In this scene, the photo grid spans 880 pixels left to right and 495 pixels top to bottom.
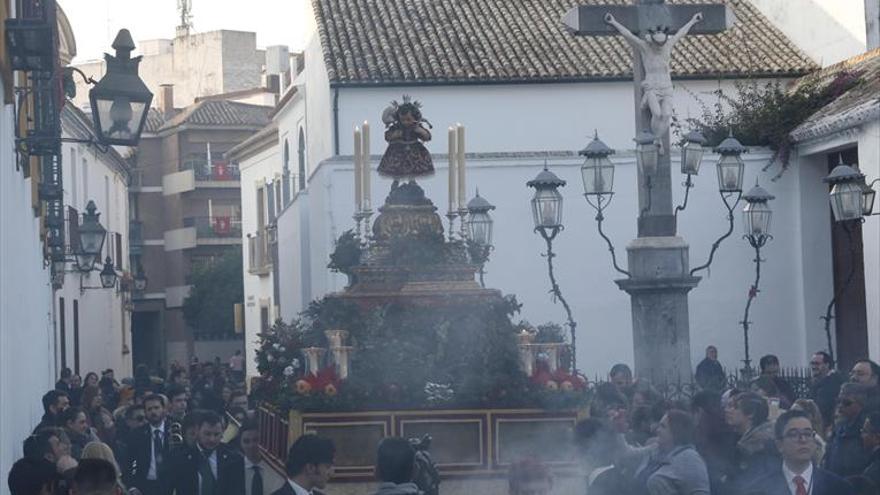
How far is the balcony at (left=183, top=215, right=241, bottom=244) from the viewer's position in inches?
2226

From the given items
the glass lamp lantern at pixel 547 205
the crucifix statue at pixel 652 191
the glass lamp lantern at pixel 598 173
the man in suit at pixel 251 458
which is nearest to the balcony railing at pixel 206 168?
the glass lamp lantern at pixel 547 205

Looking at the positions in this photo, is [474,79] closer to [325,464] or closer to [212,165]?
[325,464]

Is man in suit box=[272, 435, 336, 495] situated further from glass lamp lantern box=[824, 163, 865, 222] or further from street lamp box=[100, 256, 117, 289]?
street lamp box=[100, 256, 117, 289]

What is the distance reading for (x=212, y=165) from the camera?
56.8 m

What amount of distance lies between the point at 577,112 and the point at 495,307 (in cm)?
1625

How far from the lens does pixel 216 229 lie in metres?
56.7

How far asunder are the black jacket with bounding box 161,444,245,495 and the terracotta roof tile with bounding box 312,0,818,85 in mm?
18702

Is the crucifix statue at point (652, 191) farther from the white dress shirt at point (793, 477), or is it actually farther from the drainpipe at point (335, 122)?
the drainpipe at point (335, 122)

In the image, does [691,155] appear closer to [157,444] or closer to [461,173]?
[461,173]

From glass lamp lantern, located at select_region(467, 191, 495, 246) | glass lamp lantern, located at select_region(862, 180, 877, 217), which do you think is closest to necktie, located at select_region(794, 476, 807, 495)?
glass lamp lantern, located at select_region(862, 180, 877, 217)

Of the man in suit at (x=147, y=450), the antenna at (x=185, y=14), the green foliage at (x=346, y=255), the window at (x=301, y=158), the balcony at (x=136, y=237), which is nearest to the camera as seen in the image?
the man in suit at (x=147, y=450)

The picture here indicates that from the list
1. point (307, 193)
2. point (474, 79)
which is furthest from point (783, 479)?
point (307, 193)

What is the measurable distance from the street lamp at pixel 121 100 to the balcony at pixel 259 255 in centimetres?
3046

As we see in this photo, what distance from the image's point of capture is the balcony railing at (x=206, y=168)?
5669 cm
